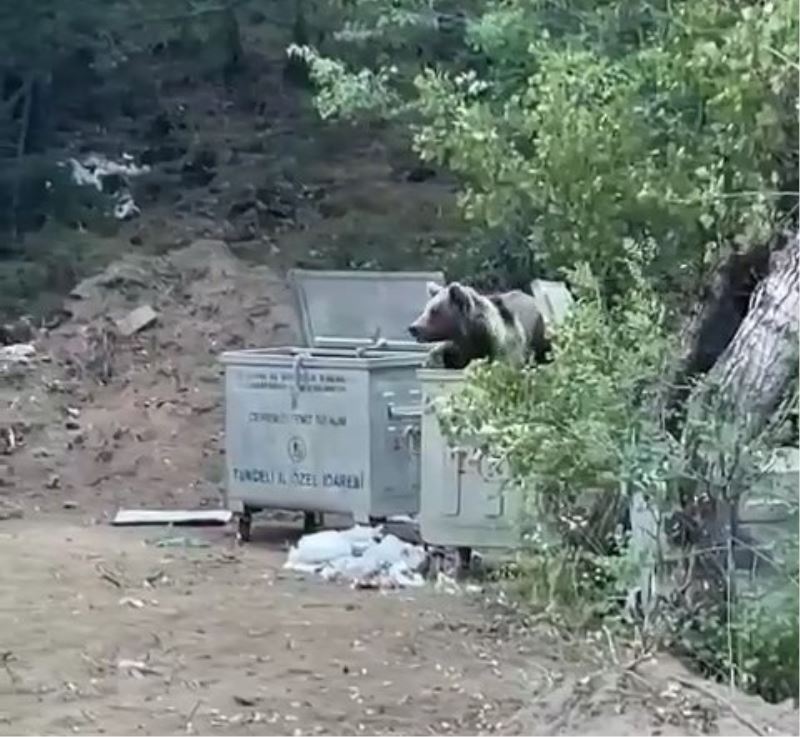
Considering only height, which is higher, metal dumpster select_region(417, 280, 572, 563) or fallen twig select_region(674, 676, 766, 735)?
metal dumpster select_region(417, 280, 572, 563)

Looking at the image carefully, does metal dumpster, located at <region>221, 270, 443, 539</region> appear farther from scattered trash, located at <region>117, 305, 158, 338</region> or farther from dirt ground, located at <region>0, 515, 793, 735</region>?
scattered trash, located at <region>117, 305, 158, 338</region>

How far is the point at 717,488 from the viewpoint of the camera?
5.57 meters

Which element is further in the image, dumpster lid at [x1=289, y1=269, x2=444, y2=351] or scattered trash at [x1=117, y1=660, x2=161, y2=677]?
dumpster lid at [x1=289, y1=269, x2=444, y2=351]

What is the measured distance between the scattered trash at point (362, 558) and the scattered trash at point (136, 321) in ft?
15.1

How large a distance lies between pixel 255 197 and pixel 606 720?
406 inches

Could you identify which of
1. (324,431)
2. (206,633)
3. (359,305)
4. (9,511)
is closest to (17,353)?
(9,511)

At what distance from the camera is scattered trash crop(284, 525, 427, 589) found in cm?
771

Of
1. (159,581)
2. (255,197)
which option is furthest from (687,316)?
(255,197)

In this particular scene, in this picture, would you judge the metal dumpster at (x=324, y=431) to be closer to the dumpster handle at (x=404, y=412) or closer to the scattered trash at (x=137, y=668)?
the dumpster handle at (x=404, y=412)

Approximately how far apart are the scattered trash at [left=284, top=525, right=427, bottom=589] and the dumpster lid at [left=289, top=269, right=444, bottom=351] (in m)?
2.27

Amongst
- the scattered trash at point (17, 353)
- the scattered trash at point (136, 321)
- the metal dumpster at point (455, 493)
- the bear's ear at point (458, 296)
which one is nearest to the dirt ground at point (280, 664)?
the metal dumpster at point (455, 493)

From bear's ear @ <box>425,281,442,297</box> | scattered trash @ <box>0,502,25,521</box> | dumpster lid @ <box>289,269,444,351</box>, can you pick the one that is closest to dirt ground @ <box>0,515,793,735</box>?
scattered trash @ <box>0,502,25,521</box>

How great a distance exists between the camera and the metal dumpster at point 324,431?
8.45 meters

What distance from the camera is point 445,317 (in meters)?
8.91
